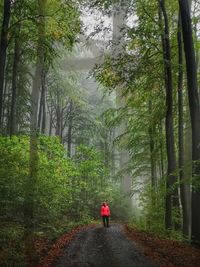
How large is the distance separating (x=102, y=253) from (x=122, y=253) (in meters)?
0.74

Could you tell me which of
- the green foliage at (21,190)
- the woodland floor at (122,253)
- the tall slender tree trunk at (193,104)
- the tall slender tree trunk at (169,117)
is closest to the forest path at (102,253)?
the woodland floor at (122,253)

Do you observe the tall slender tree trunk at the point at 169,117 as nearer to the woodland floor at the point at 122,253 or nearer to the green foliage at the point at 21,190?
the woodland floor at the point at 122,253

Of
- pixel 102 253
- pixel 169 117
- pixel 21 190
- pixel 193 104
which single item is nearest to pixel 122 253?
pixel 102 253

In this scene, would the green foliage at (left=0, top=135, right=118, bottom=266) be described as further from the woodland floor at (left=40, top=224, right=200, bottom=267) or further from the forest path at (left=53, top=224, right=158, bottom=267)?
the forest path at (left=53, top=224, right=158, bottom=267)

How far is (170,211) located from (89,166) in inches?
448

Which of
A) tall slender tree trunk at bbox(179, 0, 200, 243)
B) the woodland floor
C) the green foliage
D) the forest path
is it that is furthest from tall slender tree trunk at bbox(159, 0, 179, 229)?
the green foliage

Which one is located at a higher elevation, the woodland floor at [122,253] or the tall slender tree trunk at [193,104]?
the tall slender tree trunk at [193,104]

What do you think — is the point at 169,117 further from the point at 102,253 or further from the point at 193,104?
the point at 102,253

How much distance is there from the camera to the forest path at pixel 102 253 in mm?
9844

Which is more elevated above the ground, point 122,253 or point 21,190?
point 21,190

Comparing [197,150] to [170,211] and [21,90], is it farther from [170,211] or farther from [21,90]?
[21,90]

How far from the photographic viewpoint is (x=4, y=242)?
36.6 ft

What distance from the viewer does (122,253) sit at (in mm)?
10867

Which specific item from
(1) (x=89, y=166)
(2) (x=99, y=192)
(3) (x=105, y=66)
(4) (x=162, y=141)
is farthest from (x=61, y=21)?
(2) (x=99, y=192)
